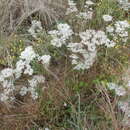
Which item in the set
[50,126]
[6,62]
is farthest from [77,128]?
[6,62]

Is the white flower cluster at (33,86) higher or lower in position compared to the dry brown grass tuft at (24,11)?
lower

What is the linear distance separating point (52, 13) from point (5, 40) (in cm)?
56

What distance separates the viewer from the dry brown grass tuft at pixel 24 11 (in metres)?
2.71

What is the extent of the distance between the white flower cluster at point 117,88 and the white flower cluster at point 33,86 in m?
0.50

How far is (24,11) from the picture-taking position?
9.22ft

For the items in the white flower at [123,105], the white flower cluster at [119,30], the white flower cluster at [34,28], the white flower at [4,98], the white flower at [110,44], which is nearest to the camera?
the white flower at [123,105]

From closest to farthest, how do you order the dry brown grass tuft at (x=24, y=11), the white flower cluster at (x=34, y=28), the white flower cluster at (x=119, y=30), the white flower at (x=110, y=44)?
the white flower at (x=110, y=44)
the white flower cluster at (x=119, y=30)
the white flower cluster at (x=34, y=28)
the dry brown grass tuft at (x=24, y=11)

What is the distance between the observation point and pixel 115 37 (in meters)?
2.48

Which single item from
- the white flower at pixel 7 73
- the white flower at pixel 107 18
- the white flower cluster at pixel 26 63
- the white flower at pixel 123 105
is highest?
the white flower at pixel 107 18

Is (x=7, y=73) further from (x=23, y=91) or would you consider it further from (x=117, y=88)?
(x=117, y=88)

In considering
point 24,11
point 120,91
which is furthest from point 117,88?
point 24,11

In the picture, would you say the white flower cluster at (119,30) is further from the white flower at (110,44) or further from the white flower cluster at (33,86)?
the white flower cluster at (33,86)

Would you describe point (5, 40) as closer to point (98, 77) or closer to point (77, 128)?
point (98, 77)

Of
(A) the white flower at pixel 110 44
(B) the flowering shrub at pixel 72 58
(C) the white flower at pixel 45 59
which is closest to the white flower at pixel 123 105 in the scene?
(B) the flowering shrub at pixel 72 58
